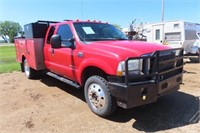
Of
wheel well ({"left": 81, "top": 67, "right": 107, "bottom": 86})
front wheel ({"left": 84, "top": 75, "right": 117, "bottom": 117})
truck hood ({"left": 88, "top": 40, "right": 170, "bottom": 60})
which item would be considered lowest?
front wheel ({"left": 84, "top": 75, "right": 117, "bottom": 117})

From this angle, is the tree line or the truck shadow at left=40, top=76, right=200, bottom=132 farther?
the tree line

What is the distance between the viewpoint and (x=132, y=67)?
11.4ft

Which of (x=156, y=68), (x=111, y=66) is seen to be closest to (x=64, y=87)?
(x=111, y=66)

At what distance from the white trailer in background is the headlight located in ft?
28.0

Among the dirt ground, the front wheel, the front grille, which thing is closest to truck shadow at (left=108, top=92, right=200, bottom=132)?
the dirt ground

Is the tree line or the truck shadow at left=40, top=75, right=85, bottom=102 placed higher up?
the tree line

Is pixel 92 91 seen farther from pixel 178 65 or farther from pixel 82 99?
pixel 178 65

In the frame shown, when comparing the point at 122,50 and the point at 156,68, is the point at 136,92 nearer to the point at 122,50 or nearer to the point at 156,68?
the point at 156,68

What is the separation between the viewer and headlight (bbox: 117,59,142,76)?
345cm

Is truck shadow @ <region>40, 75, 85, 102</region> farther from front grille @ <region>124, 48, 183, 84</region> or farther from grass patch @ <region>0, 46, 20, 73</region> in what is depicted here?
grass patch @ <region>0, 46, 20, 73</region>

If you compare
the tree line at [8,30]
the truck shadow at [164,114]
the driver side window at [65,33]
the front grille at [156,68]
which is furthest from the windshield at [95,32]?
the tree line at [8,30]

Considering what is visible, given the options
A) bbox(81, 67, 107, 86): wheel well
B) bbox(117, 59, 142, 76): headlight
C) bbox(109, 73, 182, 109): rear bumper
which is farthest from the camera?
bbox(81, 67, 107, 86): wheel well

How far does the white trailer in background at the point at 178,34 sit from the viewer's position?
37.4ft

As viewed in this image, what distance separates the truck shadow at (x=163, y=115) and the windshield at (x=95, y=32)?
1.78 meters
